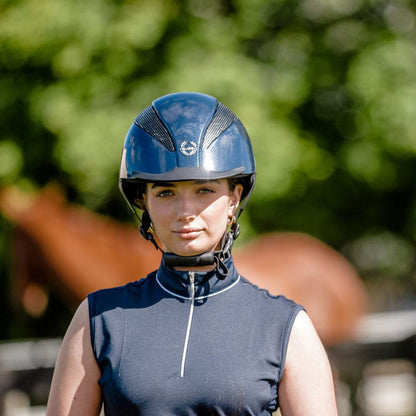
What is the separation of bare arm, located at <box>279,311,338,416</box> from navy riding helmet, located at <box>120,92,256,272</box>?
1.41ft

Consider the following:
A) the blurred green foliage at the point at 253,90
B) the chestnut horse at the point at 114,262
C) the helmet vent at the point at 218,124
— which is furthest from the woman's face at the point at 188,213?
the blurred green foliage at the point at 253,90

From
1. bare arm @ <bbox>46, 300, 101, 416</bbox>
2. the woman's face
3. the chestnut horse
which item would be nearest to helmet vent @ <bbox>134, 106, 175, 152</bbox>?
the woman's face

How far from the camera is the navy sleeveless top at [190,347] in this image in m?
1.50

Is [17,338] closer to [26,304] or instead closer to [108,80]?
[26,304]

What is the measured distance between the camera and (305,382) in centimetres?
155

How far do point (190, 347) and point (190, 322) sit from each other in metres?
0.06

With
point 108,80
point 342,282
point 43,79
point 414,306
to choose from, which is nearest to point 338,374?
point 342,282

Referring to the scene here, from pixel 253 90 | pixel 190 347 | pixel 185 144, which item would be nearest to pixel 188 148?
pixel 185 144

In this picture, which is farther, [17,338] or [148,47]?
Answer: [17,338]

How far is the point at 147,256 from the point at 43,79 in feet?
9.26

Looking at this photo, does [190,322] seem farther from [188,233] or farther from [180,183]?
[180,183]

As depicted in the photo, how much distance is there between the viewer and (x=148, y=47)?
7.58 m

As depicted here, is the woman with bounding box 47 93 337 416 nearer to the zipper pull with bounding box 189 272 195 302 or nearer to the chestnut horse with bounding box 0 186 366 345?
the zipper pull with bounding box 189 272 195 302

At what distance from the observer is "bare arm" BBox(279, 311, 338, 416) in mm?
1541
